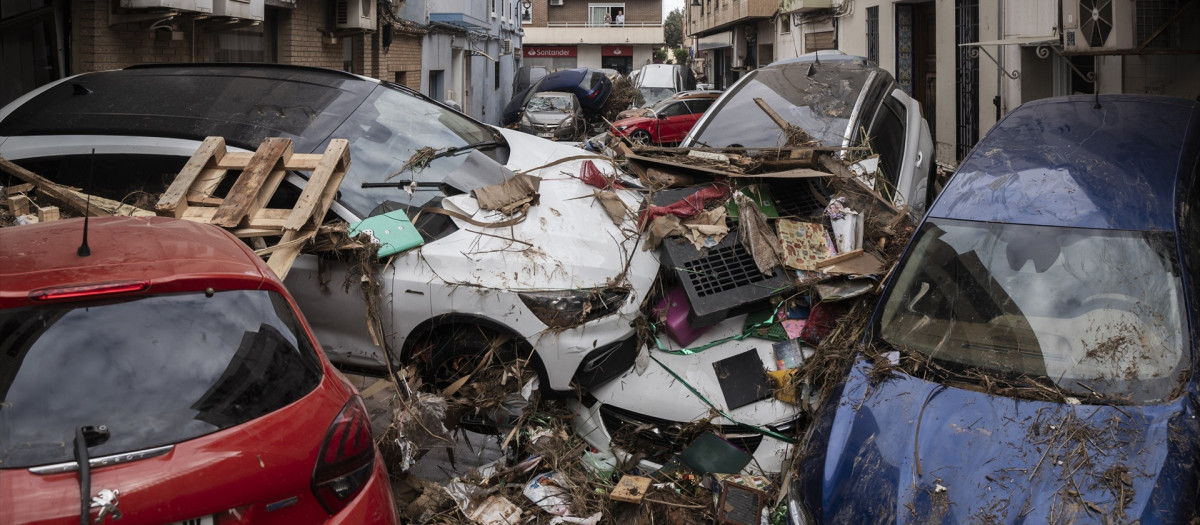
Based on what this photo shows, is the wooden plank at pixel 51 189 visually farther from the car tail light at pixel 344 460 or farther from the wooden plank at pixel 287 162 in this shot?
the car tail light at pixel 344 460

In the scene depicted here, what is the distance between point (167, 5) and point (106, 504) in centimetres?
769

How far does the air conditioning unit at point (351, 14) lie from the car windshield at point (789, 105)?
8.56 m

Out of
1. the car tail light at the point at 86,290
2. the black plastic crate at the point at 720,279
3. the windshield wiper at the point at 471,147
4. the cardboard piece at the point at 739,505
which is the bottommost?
the cardboard piece at the point at 739,505

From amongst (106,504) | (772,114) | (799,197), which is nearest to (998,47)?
(772,114)

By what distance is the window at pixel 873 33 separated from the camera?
60.6 feet

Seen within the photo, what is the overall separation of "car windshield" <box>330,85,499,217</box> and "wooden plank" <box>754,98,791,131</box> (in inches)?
86.9

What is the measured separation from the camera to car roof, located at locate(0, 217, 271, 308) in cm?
308

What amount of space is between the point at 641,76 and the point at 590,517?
27795 millimetres

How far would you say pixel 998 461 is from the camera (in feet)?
11.6

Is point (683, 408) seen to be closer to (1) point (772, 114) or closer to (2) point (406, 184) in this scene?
(2) point (406, 184)

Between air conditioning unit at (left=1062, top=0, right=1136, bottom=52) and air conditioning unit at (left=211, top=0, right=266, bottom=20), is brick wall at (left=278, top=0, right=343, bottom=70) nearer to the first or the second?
air conditioning unit at (left=211, top=0, right=266, bottom=20)

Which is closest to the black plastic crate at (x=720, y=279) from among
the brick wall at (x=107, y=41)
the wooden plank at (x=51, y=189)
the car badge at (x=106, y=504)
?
the car badge at (x=106, y=504)

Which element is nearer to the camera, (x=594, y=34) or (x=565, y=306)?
(x=565, y=306)

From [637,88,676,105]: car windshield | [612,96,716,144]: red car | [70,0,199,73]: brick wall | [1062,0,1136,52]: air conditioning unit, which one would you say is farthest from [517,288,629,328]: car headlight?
[637,88,676,105]: car windshield
